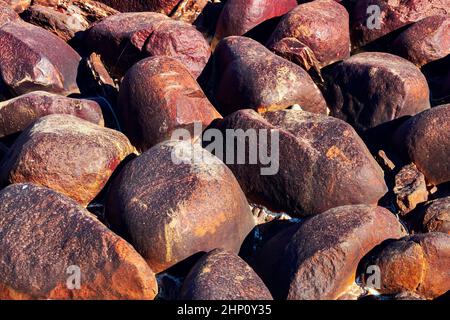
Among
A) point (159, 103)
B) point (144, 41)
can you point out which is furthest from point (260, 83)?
point (144, 41)

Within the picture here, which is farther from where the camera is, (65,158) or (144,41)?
(144,41)

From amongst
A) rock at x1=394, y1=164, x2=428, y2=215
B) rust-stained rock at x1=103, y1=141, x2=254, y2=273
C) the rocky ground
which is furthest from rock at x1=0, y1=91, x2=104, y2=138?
rock at x1=394, y1=164, x2=428, y2=215

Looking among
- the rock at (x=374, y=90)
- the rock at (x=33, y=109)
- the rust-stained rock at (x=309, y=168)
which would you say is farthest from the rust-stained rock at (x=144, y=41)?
the rust-stained rock at (x=309, y=168)

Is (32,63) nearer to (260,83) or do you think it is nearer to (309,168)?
(260,83)

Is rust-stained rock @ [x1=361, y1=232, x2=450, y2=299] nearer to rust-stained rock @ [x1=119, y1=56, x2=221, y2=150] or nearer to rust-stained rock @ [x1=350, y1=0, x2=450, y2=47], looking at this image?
rust-stained rock @ [x1=119, y1=56, x2=221, y2=150]

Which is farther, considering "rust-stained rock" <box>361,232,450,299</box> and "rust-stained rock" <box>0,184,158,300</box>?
"rust-stained rock" <box>361,232,450,299</box>
